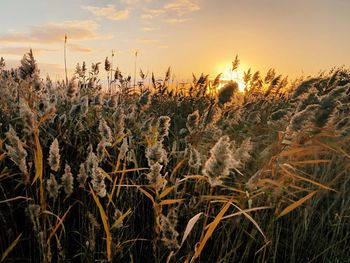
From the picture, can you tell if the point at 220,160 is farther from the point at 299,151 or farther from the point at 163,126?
the point at 163,126

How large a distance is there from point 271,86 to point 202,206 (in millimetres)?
2784

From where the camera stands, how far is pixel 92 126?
10.1ft

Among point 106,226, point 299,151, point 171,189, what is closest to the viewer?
point 106,226

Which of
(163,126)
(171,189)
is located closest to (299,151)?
(171,189)

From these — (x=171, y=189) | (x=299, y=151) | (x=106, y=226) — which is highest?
(x=299, y=151)

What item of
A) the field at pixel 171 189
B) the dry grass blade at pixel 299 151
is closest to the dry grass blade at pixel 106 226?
the field at pixel 171 189

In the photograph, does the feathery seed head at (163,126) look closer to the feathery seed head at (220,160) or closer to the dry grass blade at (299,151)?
the dry grass blade at (299,151)

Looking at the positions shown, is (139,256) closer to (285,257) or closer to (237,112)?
(285,257)

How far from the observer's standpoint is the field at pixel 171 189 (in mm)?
1588

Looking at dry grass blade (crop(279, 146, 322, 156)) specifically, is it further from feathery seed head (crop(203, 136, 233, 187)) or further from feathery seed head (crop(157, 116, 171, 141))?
feathery seed head (crop(157, 116, 171, 141))

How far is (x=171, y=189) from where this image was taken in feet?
5.38

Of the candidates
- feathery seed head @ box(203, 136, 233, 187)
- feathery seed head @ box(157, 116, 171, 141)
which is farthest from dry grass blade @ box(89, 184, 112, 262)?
feathery seed head @ box(157, 116, 171, 141)

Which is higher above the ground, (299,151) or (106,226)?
(299,151)

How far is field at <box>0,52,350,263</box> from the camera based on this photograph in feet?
5.21
